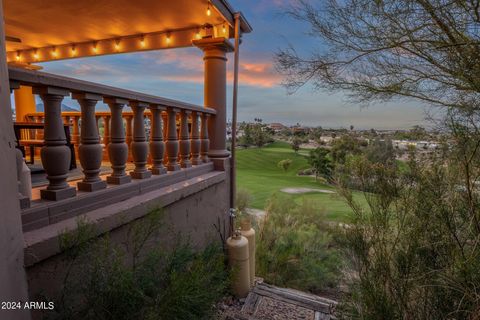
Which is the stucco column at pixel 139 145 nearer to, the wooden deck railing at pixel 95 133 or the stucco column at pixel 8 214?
the wooden deck railing at pixel 95 133

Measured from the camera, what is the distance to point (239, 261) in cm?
317

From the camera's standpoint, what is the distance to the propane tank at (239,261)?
3.15 m

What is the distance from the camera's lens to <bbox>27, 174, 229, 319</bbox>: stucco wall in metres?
1.31

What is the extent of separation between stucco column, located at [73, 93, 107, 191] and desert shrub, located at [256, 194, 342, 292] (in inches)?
136

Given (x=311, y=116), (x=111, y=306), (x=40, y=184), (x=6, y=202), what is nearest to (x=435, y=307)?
(x=111, y=306)

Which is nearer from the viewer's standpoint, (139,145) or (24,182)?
(24,182)

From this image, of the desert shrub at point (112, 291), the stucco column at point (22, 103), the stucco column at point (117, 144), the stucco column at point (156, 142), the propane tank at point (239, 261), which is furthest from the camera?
the stucco column at point (22, 103)

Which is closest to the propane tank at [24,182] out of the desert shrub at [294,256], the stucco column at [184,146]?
the stucco column at [184,146]

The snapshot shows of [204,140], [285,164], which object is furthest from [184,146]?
[285,164]

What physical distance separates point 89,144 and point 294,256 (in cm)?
497

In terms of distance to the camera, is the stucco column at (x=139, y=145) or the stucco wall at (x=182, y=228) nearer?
the stucco wall at (x=182, y=228)

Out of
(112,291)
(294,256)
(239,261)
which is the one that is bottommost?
(294,256)

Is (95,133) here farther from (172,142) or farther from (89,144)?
(172,142)

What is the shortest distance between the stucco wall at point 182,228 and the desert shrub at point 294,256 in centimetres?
194
